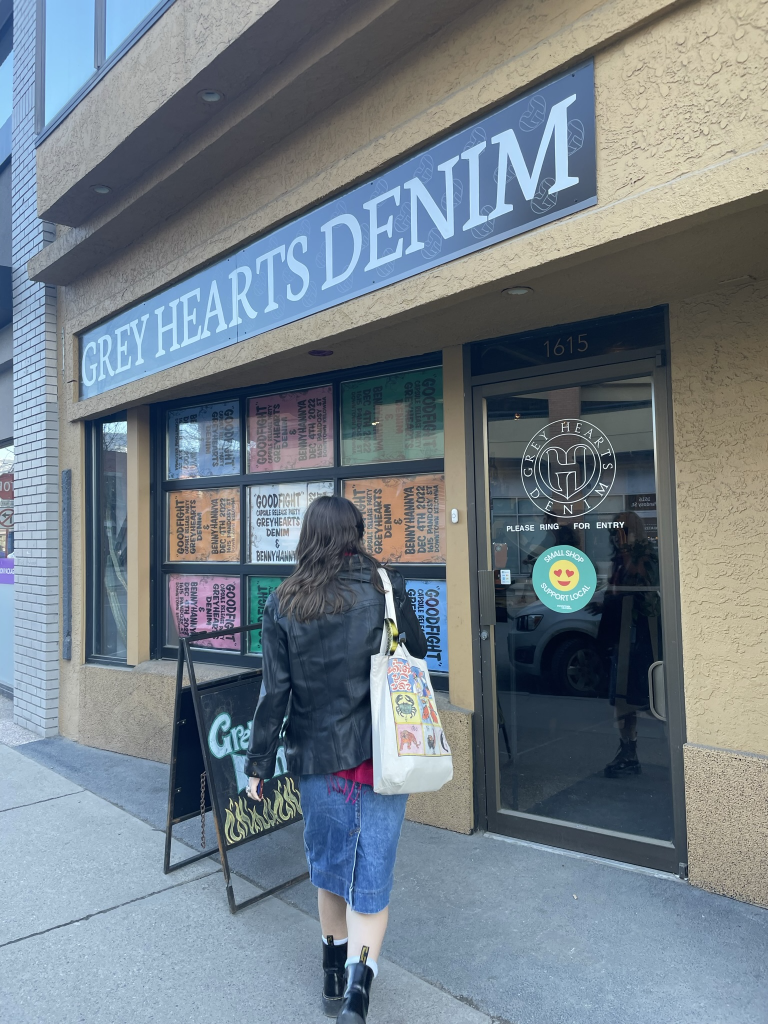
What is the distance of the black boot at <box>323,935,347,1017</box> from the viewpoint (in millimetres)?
2645

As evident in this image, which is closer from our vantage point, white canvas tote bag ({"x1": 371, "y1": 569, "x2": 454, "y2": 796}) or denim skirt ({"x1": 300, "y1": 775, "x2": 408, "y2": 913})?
white canvas tote bag ({"x1": 371, "y1": 569, "x2": 454, "y2": 796})

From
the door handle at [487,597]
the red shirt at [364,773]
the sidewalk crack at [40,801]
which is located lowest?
the sidewalk crack at [40,801]

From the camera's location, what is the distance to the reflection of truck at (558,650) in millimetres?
3781

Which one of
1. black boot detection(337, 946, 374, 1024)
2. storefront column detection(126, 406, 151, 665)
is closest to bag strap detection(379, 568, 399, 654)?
black boot detection(337, 946, 374, 1024)

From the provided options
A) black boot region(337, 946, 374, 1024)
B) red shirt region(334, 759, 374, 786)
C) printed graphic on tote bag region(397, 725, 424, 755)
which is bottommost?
black boot region(337, 946, 374, 1024)

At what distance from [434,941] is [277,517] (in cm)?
311

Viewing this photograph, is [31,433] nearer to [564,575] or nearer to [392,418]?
[392,418]

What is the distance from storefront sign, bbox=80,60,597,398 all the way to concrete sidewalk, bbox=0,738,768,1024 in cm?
293

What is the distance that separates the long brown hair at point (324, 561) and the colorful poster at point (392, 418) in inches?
75.9

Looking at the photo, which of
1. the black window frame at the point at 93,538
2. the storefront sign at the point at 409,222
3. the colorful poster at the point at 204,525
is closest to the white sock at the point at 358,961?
the storefront sign at the point at 409,222

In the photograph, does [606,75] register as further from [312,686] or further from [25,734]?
[25,734]

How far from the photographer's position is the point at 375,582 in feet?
8.73

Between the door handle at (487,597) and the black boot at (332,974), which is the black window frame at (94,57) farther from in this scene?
the black boot at (332,974)

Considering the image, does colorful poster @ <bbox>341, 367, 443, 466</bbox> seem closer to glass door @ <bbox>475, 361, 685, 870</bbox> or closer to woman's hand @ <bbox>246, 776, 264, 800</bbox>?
glass door @ <bbox>475, 361, 685, 870</bbox>
